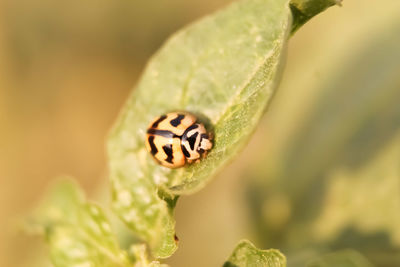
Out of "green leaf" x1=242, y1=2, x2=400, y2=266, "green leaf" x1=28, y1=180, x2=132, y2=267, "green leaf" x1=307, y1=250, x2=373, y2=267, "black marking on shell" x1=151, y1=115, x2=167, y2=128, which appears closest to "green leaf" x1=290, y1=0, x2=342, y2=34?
"black marking on shell" x1=151, y1=115, x2=167, y2=128

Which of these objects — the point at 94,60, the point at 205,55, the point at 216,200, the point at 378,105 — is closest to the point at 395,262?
the point at 378,105

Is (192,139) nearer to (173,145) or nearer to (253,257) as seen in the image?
(173,145)

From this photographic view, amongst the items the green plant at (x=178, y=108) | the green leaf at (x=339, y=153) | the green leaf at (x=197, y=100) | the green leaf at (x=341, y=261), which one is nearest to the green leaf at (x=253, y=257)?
the green plant at (x=178, y=108)

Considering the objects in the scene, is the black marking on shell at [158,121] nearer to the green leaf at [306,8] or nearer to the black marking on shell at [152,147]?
the black marking on shell at [152,147]

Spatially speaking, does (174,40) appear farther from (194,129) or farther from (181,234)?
(181,234)

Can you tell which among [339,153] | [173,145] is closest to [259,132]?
[339,153]

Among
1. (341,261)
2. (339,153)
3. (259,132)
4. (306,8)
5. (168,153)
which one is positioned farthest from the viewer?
(259,132)

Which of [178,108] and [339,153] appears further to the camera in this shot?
[339,153]
